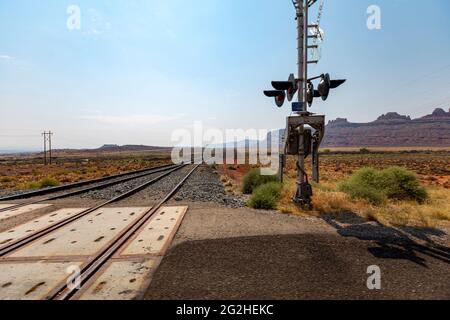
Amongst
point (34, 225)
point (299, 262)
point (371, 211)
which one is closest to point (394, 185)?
point (371, 211)

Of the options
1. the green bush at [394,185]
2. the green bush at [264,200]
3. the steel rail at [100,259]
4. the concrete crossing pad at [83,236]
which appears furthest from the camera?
the green bush at [394,185]

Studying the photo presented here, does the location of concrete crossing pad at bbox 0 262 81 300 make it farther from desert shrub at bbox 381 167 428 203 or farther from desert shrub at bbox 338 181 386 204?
desert shrub at bbox 381 167 428 203

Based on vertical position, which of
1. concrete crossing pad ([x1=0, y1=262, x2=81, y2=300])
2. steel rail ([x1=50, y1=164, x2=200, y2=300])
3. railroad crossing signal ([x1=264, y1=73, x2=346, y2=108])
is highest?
railroad crossing signal ([x1=264, y1=73, x2=346, y2=108])

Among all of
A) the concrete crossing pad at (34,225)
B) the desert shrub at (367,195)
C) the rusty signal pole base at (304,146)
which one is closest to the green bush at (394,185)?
the desert shrub at (367,195)

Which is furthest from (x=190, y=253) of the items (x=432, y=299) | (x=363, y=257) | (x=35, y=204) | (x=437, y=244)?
(x=35, y=204)

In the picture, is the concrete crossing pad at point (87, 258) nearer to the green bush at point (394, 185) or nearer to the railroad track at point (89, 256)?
the railroad track at point (89, 256)

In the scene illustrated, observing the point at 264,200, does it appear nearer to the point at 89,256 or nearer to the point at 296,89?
the point at 296,89

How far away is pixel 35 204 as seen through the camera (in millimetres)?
10742

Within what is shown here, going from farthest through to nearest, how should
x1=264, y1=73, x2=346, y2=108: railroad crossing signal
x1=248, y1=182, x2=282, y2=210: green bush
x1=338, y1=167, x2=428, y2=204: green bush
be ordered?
1. x1=338, y1=167, x2=428, y2=204: green bush
2. x1=248, y1=182, x2=282, y2=210: green bush
3. x1=264, y1=73, x2=346, y2=108: railroad crossing signal

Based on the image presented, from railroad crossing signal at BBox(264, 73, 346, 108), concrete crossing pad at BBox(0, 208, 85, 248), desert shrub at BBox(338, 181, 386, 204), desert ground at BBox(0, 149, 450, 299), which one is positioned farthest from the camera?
desert shrub at BBox(338, 181, 386, 204)

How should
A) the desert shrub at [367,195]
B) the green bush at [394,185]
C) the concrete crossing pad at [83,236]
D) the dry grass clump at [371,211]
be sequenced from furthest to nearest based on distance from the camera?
the green bush at [394,185] → the desert shrub at [367,195] → the dry grass clump at [371,211] → the concrete crossing pad at [83,236]

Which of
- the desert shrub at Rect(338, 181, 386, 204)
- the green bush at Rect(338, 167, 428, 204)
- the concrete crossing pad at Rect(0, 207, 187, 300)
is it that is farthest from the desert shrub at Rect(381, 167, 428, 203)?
the concrete crossing pad at Rect(0, 207, 187, 300)

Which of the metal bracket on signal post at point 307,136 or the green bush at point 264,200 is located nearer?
the metal bracket on signal post at point 307,136

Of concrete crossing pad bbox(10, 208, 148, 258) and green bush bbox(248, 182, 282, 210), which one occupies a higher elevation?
green bush bbox(248, 182, 282, 210)
